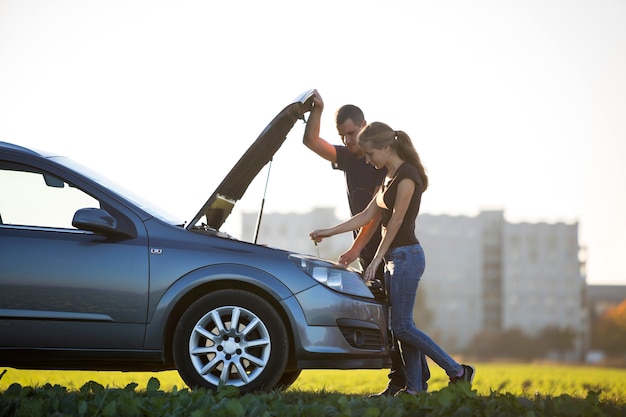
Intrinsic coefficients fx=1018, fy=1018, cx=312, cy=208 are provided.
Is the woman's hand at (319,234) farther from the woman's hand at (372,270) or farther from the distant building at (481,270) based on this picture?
the distant building at (481,270)

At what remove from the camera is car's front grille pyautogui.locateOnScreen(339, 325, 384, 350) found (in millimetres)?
7215

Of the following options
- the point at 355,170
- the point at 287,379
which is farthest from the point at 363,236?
the point at 287,379

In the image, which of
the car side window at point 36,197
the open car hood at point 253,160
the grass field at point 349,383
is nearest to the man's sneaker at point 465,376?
the grass field at point 349,383

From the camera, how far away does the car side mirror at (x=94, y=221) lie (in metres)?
6.87

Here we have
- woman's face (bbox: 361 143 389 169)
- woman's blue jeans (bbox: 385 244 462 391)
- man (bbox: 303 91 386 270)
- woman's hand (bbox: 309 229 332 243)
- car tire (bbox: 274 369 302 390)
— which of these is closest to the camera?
woman's blue jeans (bbox: 385 244 462 391)

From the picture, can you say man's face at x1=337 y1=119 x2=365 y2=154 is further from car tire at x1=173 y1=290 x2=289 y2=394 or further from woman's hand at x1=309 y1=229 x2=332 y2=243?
car tire at x1=173 y1=290 x2=289 y2=394

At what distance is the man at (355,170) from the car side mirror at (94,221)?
7.28 ft

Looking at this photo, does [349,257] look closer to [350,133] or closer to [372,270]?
[372,270]

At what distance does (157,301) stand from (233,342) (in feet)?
1.95

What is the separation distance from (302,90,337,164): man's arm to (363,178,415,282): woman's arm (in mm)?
1153

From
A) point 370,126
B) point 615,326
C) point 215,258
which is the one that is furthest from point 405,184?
point 615,326

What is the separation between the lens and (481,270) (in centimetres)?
14212

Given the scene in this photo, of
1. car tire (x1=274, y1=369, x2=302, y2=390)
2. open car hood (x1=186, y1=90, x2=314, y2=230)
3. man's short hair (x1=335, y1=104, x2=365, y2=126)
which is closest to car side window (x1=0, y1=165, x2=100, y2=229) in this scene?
open car hood (x1=186, y1=90, x2=314, y2=230)

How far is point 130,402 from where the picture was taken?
19.4 ft
